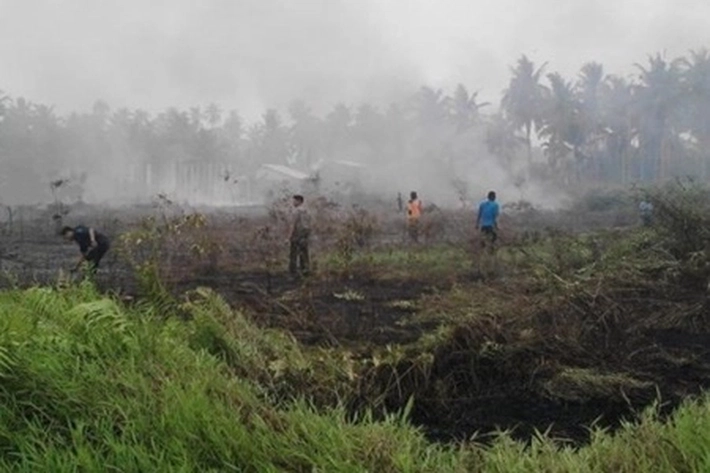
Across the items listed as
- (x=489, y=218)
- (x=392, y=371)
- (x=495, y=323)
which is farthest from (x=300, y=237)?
(x=392, y=371)

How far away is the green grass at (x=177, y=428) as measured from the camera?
378 centimetres

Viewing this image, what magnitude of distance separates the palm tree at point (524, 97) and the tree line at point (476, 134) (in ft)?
0.27

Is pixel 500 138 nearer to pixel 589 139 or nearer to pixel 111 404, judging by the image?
pixel 589 139

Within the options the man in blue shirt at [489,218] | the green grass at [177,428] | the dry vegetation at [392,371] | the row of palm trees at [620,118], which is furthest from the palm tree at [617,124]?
the green grass at [177,428]

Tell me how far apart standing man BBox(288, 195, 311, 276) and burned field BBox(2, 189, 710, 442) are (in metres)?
0.28

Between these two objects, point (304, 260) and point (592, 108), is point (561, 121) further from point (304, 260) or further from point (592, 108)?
point (304, 260)

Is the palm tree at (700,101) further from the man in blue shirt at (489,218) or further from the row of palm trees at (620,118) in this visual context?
the man in blue shirt at (489,218)

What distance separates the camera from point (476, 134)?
6253cm

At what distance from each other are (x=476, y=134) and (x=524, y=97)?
491cm

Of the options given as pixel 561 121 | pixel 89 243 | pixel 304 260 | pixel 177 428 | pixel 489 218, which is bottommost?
pixel 177 428

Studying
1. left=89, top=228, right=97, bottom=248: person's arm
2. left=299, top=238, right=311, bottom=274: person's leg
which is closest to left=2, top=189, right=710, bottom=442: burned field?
left=299, top=238, right=311, bottom=274: person's leg

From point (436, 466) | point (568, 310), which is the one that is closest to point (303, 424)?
point (436, 466)

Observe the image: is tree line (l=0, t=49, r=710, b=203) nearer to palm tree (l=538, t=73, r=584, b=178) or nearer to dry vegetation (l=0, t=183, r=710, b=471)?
palm tree (l=538, t=73, r=584, b=178)

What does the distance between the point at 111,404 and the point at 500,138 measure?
187ft
